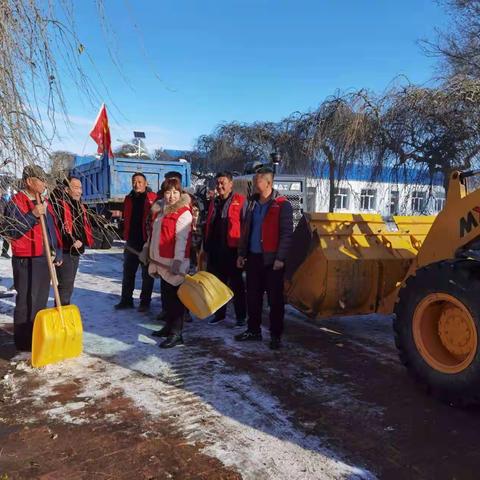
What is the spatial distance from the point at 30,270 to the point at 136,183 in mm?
2011

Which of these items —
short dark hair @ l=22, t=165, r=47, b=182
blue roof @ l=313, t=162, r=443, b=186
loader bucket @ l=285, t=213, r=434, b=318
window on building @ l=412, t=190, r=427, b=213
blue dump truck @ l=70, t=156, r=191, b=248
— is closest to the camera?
short dark hair @ l=22, t=165, r=47, b=182

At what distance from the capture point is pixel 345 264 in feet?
15.8

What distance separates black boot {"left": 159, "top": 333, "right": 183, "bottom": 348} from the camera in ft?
15.0

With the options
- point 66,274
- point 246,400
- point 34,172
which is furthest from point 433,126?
point 34,172

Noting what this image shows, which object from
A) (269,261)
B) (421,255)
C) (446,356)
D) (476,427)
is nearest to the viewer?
(476,427)

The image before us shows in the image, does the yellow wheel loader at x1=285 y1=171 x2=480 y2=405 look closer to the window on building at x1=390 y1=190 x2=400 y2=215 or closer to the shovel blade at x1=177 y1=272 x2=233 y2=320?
the shovel blade at x1=177 y1=272 x2=233 y2=320

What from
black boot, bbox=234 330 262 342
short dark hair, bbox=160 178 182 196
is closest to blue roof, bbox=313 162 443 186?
black boot, bbox=234 330 262 342

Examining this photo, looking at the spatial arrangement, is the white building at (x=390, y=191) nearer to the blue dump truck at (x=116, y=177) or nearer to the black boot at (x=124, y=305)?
the blue dump truck at (x=116, y=177)

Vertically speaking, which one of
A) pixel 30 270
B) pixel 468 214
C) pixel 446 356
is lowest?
pixel 446 356

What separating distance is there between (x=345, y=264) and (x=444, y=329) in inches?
55.3

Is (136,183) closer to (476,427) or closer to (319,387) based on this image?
(319,387)

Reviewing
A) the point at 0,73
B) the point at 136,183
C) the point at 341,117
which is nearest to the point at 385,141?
the point at 341,117

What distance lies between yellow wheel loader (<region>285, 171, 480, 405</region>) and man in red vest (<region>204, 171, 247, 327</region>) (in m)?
0.65

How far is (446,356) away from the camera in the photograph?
356 cm
